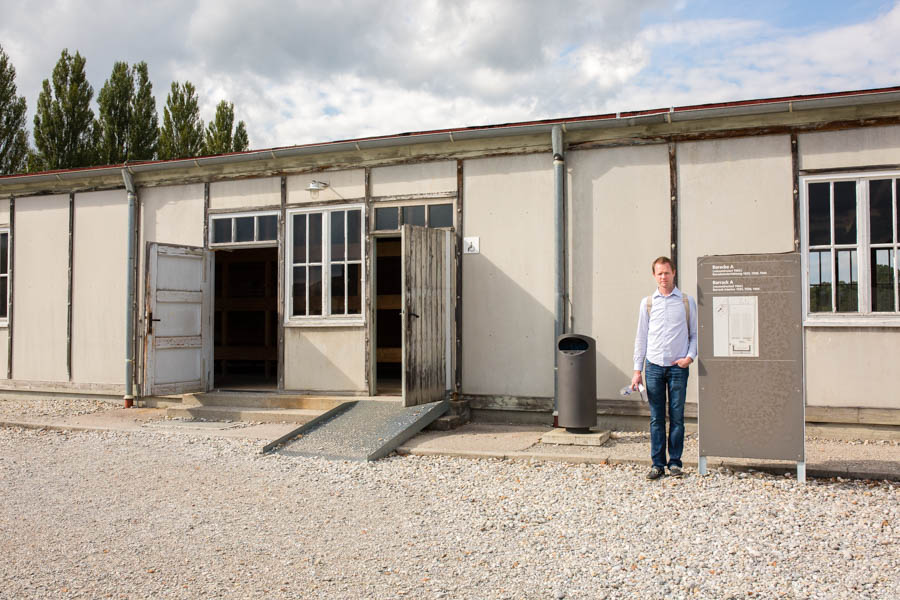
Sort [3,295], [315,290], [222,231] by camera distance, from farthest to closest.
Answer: [3,295] < [222,231] < [315,290]

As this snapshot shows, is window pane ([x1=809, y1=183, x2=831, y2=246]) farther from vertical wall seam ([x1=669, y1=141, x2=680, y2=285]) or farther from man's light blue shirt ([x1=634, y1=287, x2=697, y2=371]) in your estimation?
man's light blue shirt ([x1=634, y1=287, x2=697, y2=371])

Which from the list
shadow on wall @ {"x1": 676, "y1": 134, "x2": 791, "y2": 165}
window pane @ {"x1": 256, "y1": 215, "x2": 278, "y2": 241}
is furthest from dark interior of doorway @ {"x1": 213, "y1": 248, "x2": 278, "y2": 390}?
A: shadow on wall @ {"x1": 676, "y1": 134, "x2": 791, "y2": 165}

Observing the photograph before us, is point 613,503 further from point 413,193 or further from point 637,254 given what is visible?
point 413,193

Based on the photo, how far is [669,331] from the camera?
5551 mm

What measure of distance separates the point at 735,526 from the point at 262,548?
2755 mm

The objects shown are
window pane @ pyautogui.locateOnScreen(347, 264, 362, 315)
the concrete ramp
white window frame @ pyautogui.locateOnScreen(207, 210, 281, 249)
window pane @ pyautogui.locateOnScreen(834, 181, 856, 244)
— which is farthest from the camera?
white window frame @ pyautogui.locateOnScreen(207, 210, 281, 249)

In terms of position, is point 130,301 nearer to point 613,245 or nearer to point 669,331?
point 613,245

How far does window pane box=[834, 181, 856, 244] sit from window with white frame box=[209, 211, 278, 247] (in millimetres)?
6527

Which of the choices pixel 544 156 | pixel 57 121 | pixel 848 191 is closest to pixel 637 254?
pixel 544 156

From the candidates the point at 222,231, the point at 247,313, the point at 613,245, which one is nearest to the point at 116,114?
the point at 247,313

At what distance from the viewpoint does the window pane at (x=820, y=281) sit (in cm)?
725

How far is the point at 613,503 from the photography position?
195 inches

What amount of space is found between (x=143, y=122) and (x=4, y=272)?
20417mm

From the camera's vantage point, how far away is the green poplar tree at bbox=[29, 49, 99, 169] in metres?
27.5
